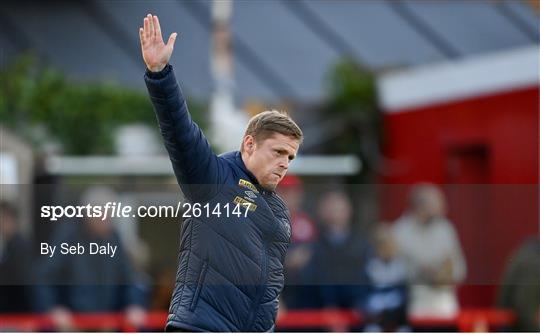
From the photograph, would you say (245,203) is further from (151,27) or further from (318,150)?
(318,150)

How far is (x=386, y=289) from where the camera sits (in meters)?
9.23

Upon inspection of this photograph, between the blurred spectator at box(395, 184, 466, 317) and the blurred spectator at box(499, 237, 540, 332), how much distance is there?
17.6 inches

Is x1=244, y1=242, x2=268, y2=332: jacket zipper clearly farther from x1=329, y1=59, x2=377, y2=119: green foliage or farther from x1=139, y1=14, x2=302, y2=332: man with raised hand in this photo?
x1=329, y1=59, x2=377, y2=119: green foliage

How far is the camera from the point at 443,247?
1000cm

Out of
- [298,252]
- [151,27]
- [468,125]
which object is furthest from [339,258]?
[468,125]

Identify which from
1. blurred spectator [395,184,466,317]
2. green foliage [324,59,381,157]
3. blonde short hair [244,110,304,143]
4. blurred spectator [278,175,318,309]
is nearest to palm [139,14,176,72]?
blonde short hair [244,110,304,143]

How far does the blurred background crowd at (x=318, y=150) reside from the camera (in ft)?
27.7

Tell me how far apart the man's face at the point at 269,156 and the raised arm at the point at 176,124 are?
0.13 metres

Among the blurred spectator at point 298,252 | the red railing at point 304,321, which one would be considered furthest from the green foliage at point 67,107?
the blurred spectator at point 298,252

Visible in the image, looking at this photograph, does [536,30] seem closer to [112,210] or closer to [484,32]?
[484,32]

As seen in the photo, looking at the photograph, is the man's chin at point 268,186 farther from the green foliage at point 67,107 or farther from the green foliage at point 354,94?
the green foliage at point 354,94

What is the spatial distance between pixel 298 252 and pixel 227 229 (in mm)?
3872

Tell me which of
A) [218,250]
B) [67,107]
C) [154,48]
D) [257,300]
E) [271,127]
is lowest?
[257,300]

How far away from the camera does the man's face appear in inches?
190
